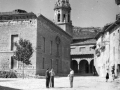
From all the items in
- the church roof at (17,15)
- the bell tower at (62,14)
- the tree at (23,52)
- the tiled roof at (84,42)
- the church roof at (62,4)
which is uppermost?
the church roof at (62,4)

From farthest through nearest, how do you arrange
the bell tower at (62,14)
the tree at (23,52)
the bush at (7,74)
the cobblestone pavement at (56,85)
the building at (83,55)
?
the building at (83,55) → the bell tower at (62,14) → the bush at (7,74) → the tree at (23,52) → the cobblestone pavement at (56,85)

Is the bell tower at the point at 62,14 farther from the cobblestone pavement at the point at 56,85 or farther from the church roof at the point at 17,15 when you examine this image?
the cobblestone pavement at the point at 56,85

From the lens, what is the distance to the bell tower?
58312 millimetres

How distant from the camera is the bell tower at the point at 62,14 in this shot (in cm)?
5831

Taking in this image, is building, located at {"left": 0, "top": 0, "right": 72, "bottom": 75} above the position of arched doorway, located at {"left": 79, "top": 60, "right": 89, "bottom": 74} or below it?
above

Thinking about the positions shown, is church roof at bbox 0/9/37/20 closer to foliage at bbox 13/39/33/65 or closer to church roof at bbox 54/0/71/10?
foliage at bbox 13/39/33/65

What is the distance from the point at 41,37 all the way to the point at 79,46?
3036cm

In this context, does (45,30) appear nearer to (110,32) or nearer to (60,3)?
(110,32)

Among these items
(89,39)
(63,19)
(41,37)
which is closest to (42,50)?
(41,37)

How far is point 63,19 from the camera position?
195 feet

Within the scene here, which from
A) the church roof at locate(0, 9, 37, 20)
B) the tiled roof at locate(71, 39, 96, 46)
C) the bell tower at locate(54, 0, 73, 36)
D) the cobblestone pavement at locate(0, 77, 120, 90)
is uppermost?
the bell tower at locate(54, 0, 73, 36)

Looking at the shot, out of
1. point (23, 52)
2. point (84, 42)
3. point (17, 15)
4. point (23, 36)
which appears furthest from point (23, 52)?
point (84, 42)

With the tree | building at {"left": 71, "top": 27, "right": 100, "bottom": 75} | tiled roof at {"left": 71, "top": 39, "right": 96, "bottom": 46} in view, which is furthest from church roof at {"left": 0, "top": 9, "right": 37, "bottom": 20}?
tiled roof at {"left": 71, "top": 39, "right": 96, "bottom": 46}

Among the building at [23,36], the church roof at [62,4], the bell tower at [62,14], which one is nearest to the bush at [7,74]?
the building at [23,36]
